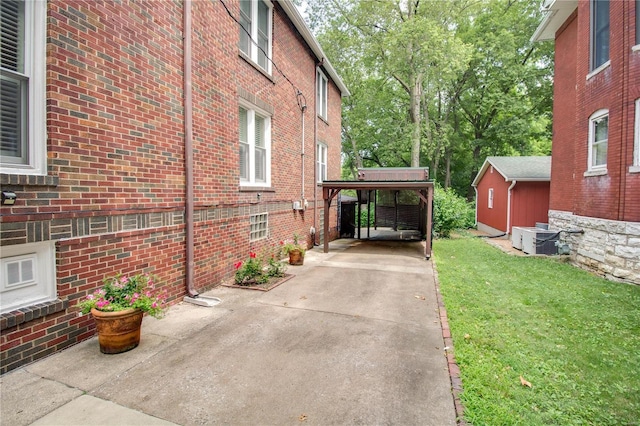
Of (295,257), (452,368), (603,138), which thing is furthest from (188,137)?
(603,138)

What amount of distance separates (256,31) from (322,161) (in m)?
6.35

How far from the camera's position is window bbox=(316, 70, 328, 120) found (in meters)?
12.6

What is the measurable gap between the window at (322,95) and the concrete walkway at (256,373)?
9327mm

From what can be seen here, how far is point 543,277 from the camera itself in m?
7.69

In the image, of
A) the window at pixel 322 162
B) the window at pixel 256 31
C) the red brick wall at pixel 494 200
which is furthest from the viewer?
the red brick wall at pixel 494 200

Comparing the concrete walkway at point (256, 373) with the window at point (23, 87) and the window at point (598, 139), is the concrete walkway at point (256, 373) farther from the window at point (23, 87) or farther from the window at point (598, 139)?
the window at point (598, 139)

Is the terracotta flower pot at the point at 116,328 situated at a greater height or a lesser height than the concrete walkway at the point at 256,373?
greater

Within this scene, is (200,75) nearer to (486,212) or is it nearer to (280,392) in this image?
(280,392)

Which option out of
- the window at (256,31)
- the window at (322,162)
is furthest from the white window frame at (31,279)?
the window at (322,162)

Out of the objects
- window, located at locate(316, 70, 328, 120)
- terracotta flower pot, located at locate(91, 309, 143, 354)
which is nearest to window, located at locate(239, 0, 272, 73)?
window, located at locate(316, 70, 328, 120)

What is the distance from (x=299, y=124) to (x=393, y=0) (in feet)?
46.8

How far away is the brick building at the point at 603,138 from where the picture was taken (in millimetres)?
7234

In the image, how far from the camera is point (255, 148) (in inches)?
313

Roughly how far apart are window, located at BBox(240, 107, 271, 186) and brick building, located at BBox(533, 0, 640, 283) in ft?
26.8
